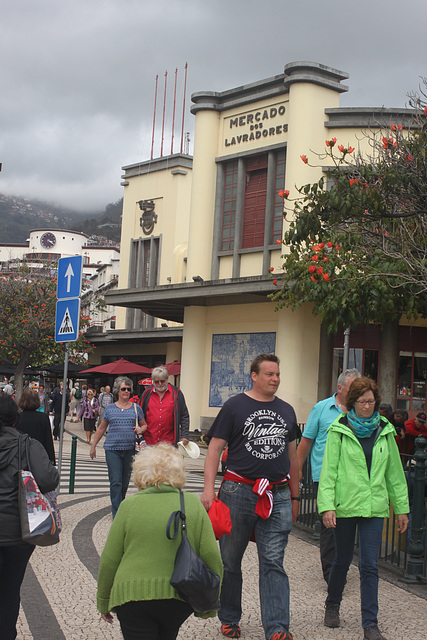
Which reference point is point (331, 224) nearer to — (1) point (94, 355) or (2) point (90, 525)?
(2) point (90, 525)

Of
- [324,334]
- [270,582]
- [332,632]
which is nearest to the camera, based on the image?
[270,582]

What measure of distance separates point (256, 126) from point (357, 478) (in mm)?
19993

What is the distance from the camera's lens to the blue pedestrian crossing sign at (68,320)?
10.5 m

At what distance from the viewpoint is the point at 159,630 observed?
367 centimetres

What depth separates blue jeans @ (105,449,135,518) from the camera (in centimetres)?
905

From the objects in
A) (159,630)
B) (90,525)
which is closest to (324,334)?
(90,525)

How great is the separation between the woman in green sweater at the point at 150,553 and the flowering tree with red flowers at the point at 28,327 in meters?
34.2

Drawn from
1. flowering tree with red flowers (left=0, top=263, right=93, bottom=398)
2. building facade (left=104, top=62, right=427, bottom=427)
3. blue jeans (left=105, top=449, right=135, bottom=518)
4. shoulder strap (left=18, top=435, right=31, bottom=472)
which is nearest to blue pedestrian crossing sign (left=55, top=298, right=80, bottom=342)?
blue jeans (left=105, top=449, right=135, bottom=518)

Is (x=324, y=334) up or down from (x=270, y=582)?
up

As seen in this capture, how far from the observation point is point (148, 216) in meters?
32.4

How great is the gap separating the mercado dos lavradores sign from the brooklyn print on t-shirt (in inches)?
744

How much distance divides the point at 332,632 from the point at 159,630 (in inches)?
94.4

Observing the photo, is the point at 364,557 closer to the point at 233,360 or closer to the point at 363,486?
the point at 363,486

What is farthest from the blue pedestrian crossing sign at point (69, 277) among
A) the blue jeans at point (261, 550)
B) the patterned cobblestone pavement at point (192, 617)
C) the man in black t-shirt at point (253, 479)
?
the blue jeans at point (261, 550)
